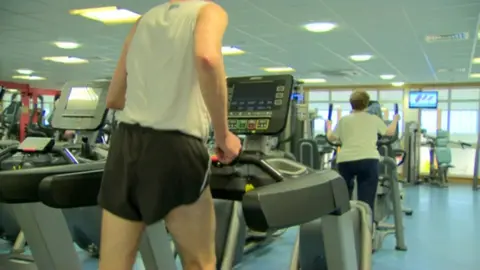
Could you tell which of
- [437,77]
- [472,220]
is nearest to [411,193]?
[472,220]

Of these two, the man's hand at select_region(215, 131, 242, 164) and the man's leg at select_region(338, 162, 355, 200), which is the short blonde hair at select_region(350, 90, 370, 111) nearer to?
the man's leg at select_region(338, 162, 355, 200)

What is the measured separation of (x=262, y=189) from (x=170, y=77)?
39 cm

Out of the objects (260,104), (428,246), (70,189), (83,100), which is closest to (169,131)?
(70,189)

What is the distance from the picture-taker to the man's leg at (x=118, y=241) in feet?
4.59

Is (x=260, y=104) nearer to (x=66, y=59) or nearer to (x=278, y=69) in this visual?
(x=66, y=59)

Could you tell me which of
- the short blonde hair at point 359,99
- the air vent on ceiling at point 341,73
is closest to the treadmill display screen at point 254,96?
the short blonde hair at point 359,99

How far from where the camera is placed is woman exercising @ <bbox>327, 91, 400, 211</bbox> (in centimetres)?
448

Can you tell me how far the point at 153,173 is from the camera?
1.31 metres

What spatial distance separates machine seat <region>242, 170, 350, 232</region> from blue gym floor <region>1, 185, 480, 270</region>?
2.08 metres

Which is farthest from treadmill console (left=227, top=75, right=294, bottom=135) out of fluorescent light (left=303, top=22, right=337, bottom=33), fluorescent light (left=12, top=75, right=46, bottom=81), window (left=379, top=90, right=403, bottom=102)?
window (left=379, top=90, right=403, bottom=102)

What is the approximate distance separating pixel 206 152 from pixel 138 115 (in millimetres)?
212

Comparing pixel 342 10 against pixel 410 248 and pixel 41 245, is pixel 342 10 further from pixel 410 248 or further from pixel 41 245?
pixel 41 245

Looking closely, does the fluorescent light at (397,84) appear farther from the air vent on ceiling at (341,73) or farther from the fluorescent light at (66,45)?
the fluorescent light at (66,45)

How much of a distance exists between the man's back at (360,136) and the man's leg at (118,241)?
332 cm
